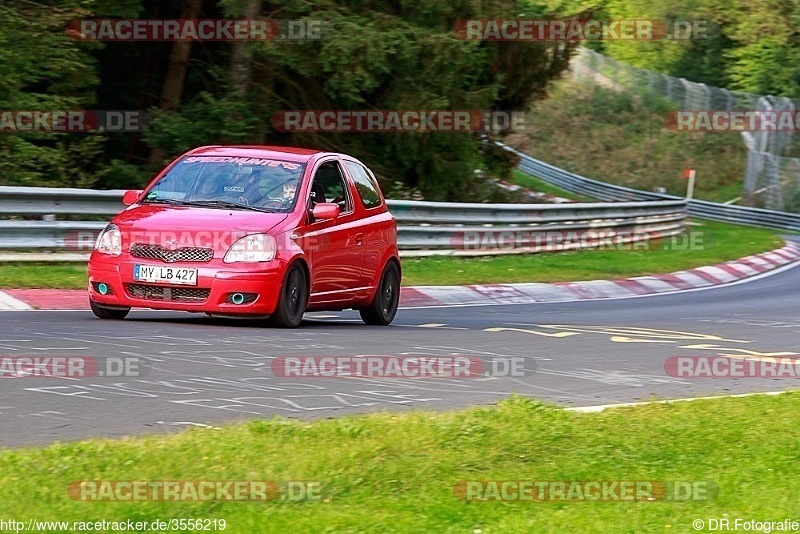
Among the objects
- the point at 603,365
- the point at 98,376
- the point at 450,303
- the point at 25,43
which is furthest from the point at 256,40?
the point at 98,376

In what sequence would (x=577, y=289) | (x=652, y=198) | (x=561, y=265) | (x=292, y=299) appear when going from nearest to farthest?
(x=292, y=299) < (x=577, y=289) < (x=561, y=265) < (x=652, y=198)

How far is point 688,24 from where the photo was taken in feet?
224

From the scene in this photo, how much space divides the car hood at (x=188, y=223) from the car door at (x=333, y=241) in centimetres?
48

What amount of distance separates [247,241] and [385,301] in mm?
2799

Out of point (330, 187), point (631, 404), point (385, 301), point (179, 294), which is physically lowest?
point (385, 301)

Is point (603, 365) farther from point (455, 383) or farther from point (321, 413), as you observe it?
point (321, 413)

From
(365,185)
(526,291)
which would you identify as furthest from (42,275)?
(526,291)

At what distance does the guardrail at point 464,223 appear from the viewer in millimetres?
15656

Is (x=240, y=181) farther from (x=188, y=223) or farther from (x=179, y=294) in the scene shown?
(x=179, y=294)

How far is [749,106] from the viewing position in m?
56.6

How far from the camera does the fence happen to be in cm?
5219

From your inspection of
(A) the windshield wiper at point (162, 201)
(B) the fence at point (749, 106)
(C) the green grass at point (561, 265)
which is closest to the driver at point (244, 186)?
(A) the windshield wiper at point (162, 201)

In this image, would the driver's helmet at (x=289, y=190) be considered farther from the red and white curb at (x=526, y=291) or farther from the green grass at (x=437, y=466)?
the green grass at (x=437, y=466)

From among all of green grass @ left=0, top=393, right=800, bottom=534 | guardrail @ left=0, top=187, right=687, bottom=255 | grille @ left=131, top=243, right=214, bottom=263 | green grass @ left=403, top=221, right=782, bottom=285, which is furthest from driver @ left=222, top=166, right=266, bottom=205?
green grass @ left=403, top=221, right=782, bottom=285
